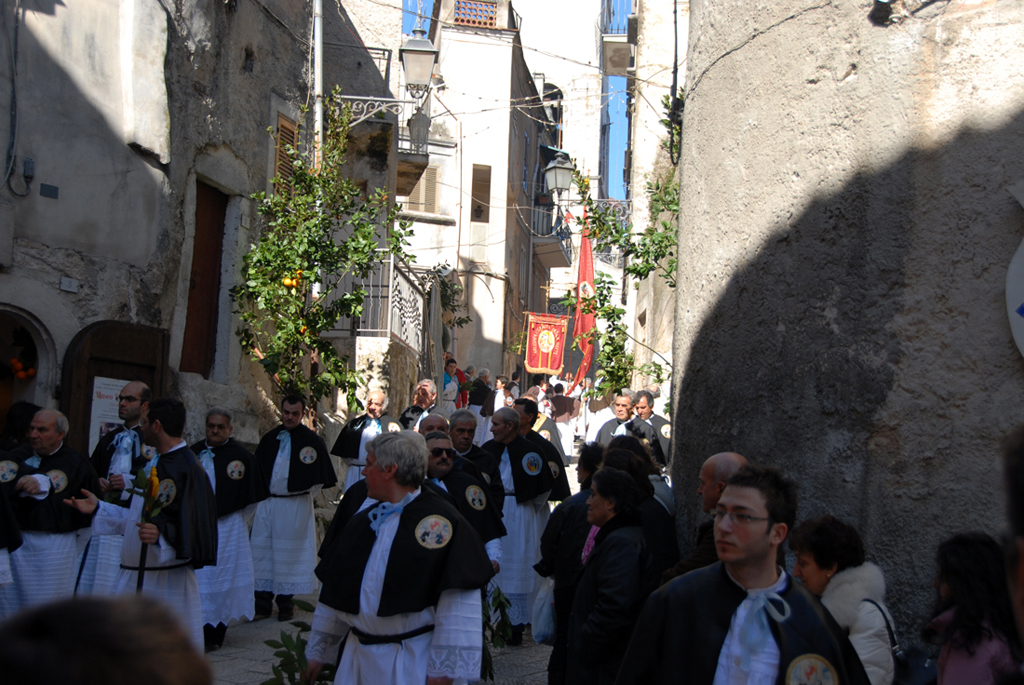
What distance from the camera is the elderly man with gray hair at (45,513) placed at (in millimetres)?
5977

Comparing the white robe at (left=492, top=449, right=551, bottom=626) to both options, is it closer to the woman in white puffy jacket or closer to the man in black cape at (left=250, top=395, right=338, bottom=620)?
the man in black cape at (left=250, top=395, right=338, bottom=620)

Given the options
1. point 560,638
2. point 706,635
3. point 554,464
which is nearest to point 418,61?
point 554,464

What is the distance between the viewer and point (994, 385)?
4.08 m

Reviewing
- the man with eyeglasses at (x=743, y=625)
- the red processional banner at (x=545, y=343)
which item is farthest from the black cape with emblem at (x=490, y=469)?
the red processional banner at (x=545, y=343)

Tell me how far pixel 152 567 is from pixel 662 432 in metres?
5.42

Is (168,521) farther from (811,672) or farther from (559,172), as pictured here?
(559,172)

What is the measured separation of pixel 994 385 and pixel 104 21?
A: 8.60 m

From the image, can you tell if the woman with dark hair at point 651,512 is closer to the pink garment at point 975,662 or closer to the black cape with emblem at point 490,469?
the pink garment at point 975,662

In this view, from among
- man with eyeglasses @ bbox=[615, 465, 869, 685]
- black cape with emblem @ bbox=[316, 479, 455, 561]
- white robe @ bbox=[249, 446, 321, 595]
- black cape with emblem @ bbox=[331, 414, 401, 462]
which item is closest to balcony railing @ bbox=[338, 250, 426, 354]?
black cape with emblem @ bbox=[331, 414, 401, 462]

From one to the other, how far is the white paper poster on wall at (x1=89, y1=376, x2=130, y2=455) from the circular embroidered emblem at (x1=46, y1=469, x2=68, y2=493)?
112 inches

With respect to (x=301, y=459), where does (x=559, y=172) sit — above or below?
above

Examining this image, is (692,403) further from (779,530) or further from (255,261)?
(255,261)

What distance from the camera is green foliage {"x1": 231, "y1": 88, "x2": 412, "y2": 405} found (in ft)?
34.2

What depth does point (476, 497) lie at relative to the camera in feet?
19.3
